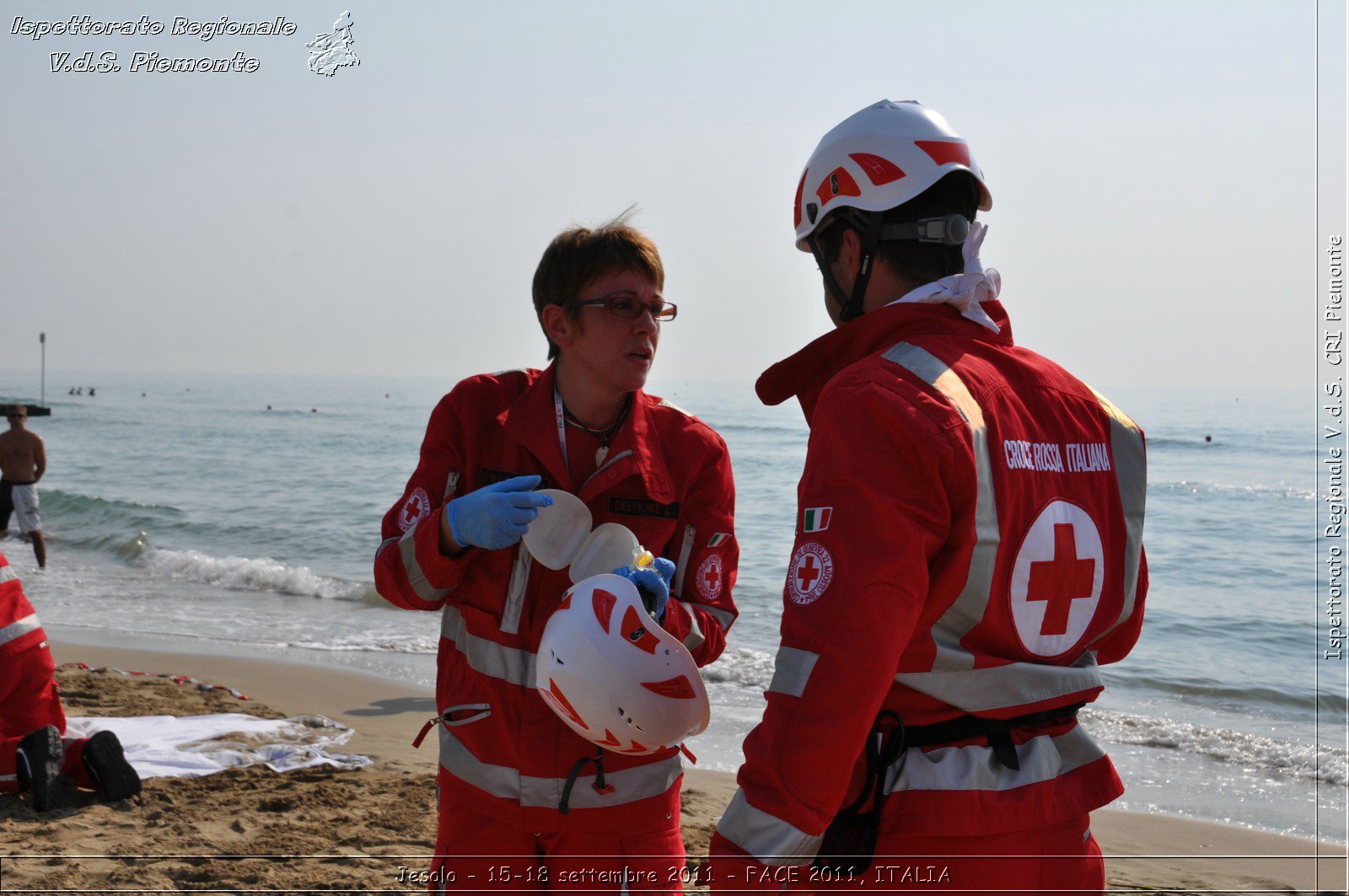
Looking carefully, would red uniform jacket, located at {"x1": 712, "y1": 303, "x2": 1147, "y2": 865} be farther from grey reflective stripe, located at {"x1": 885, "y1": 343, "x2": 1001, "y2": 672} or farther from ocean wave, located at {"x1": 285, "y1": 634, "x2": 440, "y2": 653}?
ocean wave, located at {"x1": 285, "y1": 634, "x2": 440, "y2": 653}

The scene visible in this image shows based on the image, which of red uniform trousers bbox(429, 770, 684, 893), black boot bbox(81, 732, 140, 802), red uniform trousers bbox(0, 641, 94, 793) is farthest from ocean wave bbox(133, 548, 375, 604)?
red uniform trousers bbox(429, 770, 684, 893)

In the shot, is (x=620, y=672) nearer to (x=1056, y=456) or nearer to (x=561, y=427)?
(x=561, y=427)

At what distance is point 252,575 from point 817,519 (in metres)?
14.4

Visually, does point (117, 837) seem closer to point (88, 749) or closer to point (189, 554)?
point (88, 749)

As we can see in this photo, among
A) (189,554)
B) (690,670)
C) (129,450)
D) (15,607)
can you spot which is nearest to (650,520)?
(690,670)

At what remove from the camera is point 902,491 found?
65.2 inches

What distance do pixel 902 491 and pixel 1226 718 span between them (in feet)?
29.3

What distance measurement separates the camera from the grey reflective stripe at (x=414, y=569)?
2.79m

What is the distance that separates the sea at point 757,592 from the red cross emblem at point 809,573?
5838 millimetres

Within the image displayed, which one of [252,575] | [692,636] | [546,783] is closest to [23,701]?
[546,783]

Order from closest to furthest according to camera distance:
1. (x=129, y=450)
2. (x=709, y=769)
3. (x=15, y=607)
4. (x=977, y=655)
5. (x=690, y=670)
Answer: (x=977, y=655)
(x=690, y=670)
(x=15, y=607)
(x=709, y=769)
(x=129, y=450)

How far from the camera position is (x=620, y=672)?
2354 mm

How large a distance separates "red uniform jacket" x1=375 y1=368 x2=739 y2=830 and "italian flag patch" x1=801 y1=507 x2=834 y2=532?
0.97m

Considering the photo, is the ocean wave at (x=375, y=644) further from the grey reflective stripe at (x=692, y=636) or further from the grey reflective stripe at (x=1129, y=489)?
the grey reflective stripe at (x=1129, y=489)
